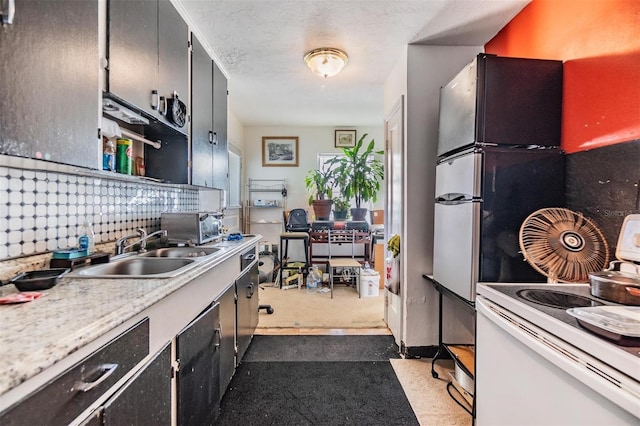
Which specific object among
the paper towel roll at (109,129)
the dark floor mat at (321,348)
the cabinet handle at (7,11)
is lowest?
the dark floor mat at (321,348)

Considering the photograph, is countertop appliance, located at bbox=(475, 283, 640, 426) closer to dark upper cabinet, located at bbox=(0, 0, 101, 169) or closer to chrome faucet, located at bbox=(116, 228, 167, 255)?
Result: dark upper cabinet, located at bbox=(0, 0, 101, 169)

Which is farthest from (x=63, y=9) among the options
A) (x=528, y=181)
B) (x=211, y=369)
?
(x=528, y=181)

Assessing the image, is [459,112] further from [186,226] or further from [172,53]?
[186,226]

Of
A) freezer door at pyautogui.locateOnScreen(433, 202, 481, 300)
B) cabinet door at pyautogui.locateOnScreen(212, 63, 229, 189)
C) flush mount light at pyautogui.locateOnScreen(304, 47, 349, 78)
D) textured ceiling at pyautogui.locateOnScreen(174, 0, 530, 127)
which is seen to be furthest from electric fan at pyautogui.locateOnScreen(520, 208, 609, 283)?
cabinet door at pyautogui.locateOnScreen(212, 63, 229, 189)

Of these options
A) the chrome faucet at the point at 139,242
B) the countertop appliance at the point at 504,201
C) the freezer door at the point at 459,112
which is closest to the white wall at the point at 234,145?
the chrome faucet at the point at 139,242

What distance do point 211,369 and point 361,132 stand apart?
421cm

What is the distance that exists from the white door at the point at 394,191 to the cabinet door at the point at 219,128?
1512 mm

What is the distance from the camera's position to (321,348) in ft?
8.03

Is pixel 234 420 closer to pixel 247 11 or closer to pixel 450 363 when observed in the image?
pixel 450 363

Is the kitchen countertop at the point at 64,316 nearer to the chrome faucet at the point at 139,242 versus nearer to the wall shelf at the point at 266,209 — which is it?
the chrome faucet at the point at 139,242

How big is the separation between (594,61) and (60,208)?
2530 mm

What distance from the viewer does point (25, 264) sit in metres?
1.14

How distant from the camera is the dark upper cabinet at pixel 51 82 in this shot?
2.67 ft

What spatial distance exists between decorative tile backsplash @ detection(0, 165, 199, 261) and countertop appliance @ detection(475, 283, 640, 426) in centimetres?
179
